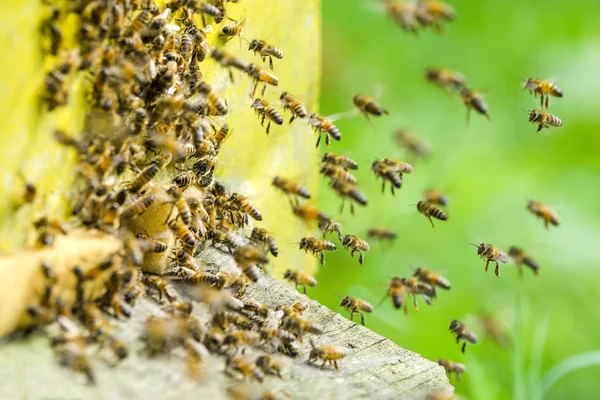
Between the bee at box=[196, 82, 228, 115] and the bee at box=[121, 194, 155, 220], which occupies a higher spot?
the bee at box=[196, 82, 228, 115]

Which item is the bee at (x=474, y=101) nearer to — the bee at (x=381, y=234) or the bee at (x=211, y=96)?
the bee at (x=381, y=234)

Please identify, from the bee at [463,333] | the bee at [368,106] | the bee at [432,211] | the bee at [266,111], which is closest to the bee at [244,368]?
the bee at [266,111]

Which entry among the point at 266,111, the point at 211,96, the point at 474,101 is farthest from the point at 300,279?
the point at 474,101

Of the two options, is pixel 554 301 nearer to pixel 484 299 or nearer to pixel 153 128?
pixel 484 299

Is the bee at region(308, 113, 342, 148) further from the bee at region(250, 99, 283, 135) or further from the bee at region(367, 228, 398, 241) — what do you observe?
the bee at region(367, 228, 398, 241)

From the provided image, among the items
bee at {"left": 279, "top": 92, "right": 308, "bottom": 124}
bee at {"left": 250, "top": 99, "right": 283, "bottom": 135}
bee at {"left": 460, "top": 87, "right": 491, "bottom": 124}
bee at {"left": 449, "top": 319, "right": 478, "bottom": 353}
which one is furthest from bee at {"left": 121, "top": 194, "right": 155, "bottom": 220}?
bee at {"left": 460, "top": 87, "right": 491, "bottom": 124}

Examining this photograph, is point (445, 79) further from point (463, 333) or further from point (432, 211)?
point (463, 333)

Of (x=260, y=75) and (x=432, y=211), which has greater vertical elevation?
(x=260, y=75)

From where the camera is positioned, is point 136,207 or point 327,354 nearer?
point 327,354
